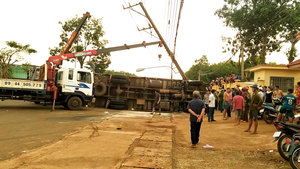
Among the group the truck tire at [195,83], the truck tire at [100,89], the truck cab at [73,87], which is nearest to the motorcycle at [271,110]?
the truck tire at [195,83]

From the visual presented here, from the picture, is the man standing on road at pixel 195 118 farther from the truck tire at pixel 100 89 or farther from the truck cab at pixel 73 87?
the truck tire at pixel 100 89

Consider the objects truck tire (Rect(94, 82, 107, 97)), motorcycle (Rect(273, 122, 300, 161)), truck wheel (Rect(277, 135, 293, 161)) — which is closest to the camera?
motorcycle (Rect(273, 122, 300, 161))

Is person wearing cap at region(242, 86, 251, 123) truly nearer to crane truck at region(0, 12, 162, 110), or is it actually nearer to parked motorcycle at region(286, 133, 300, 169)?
parked motorcycle at region(286, 133, 300, 169)

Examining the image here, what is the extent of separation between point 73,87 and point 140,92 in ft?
17.9

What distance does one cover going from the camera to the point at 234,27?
27.5 m

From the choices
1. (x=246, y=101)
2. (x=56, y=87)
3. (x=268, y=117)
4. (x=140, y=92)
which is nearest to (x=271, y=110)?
(x=268, y=117)

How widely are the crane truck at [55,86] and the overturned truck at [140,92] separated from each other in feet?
8.11

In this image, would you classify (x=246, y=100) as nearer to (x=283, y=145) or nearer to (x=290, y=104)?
(x=290, y=104)

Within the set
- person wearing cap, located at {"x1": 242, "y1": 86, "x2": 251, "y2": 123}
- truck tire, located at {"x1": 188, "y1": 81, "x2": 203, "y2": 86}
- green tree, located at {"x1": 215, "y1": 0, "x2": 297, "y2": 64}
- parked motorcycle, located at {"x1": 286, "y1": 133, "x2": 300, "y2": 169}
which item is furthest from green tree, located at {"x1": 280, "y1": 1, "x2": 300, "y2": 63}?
parked motorcycle, located at {"x1": 286, "y1": 133, "x2": 300, "y2": 169}

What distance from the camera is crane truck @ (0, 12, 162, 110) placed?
13555 mm

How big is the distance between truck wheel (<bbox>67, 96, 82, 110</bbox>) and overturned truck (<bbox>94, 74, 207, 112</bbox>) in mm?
2742

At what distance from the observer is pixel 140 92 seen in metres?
18.6

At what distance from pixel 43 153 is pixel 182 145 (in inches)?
141

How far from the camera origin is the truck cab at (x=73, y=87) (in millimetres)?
14906
